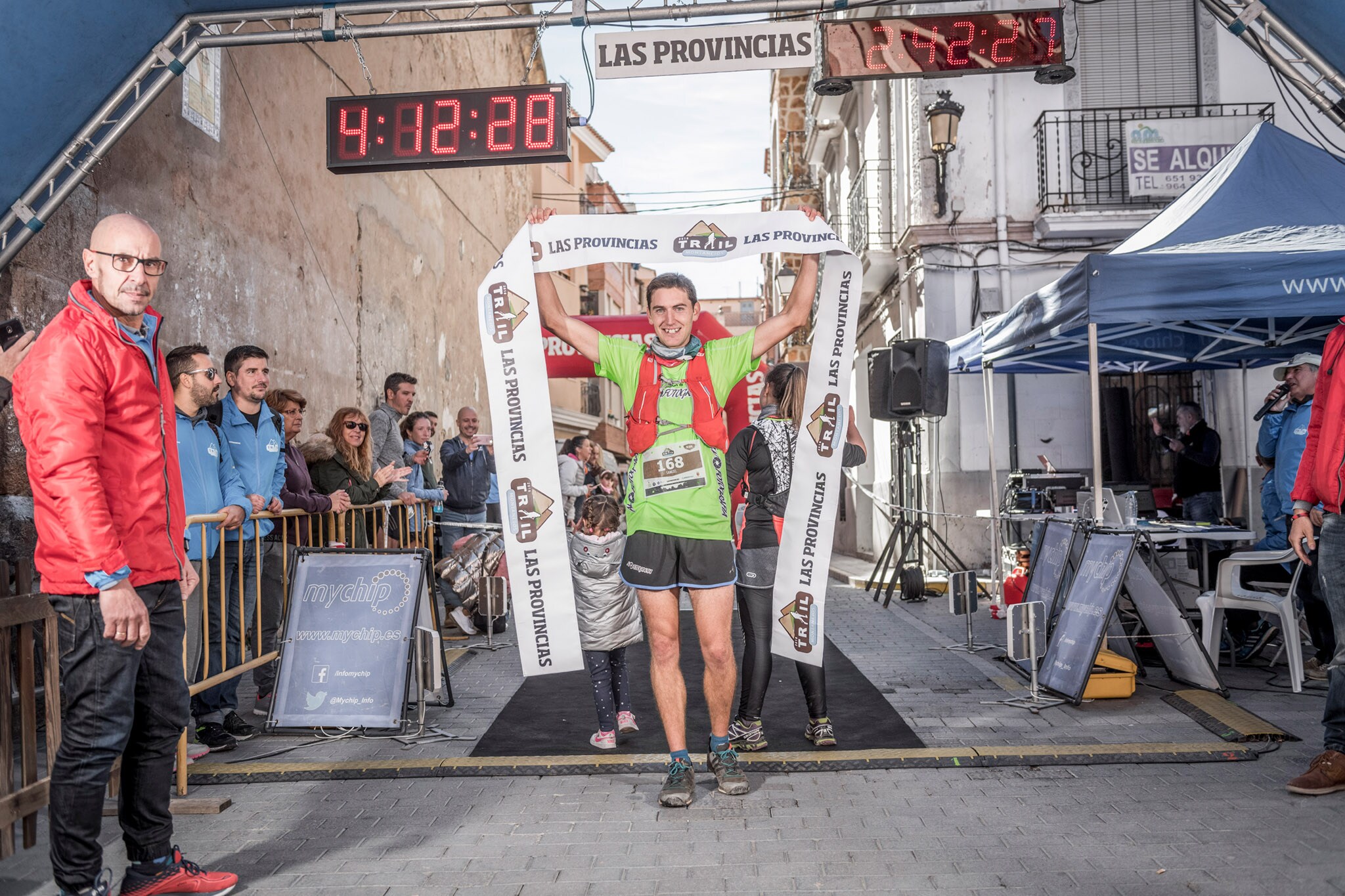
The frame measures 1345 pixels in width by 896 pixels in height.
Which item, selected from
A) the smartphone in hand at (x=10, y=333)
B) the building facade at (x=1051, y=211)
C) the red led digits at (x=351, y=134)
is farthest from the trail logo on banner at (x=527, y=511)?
the building facade at (x=1051, y=211)

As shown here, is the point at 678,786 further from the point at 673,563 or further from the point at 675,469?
the point at 675,469

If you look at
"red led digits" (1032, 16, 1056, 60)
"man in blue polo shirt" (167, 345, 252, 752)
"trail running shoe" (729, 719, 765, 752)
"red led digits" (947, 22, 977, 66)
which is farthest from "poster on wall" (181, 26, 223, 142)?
"trail running shoe" (729, 719, 765, 752)

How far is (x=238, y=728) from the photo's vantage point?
587 cm

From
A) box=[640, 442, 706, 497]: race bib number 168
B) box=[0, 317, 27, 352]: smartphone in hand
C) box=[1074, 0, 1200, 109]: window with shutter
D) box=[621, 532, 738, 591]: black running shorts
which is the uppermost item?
box=[1074, 0, 1200, 109]: window with shutter

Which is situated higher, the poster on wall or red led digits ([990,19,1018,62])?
the poster on wall

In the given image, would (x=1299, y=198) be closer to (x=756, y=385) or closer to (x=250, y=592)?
(x=250, y=592)

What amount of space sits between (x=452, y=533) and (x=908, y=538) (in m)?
5.58

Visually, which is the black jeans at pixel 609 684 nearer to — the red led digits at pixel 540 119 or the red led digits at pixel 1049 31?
the red led digits at pixel 540 119

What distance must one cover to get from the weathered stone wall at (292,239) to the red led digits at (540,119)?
2.88m

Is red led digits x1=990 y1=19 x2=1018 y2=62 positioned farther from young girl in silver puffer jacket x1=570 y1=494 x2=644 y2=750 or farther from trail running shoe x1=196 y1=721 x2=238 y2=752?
trail running shoe x1=196 y1=721 x2=238 y2=752

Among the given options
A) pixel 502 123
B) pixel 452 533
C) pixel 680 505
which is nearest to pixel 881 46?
pixel 502 123

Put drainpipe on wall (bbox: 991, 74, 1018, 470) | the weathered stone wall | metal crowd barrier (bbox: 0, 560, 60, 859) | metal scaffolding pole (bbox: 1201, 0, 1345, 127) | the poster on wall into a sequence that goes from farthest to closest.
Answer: drainpipe on wall (bbox: 991, 74, 1018, 470) → the poster on wall → the weathered stone wall → metal scaffolding pole (bbox: 1201, 0, 1345, 127) → metal crowd barrier (bbox: 0, 560, 60, 859)

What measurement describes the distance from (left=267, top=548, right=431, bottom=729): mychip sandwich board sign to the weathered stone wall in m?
2.03

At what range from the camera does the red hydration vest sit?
4.71 m
